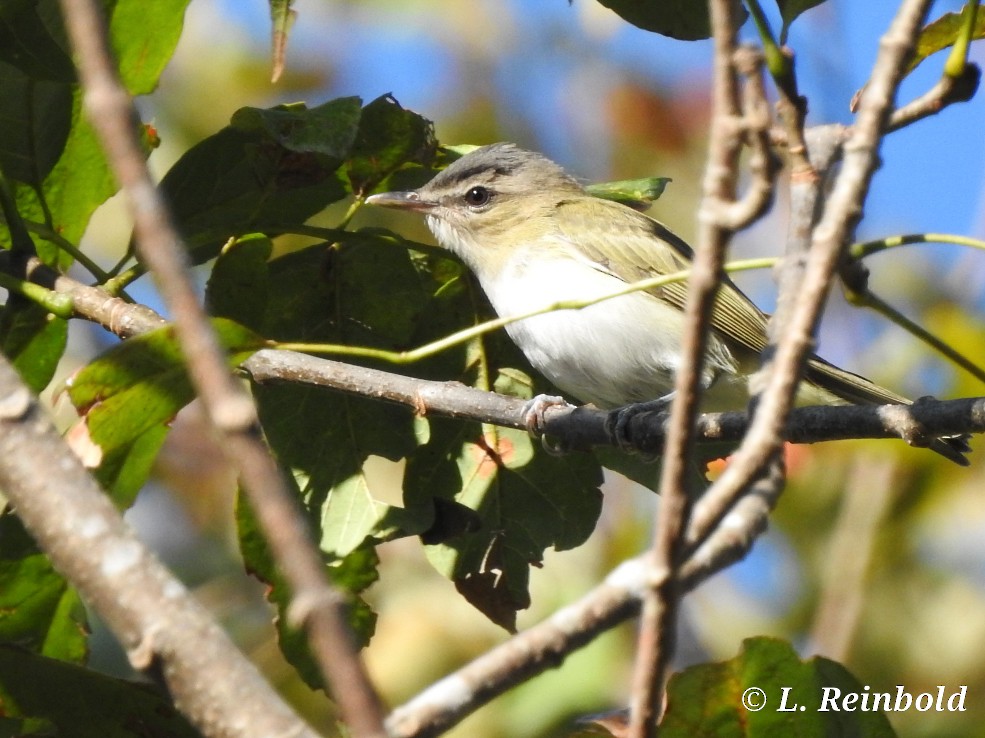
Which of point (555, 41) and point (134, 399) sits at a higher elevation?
point (555, 41)

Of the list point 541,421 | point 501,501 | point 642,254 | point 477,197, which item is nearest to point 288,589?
point 501,501

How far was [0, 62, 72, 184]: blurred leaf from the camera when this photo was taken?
2639 mm

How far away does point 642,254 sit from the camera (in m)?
4.59

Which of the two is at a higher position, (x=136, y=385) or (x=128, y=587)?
(x=136, y=385)

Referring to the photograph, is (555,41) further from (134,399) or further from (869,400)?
(134,399)

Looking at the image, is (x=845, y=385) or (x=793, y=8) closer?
(x=793, y=8)

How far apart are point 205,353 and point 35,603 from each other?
6.35 feet

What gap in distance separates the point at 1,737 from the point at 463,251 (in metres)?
2.45

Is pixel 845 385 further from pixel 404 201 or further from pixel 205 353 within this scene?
pixel 205 353

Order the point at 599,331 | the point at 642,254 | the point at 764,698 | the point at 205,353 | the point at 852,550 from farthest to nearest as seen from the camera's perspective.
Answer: the point at 642,254
the point at 852,550
the point at 599,331
the point at 764,698
the point at 205,353

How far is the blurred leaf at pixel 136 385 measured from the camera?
1886mm

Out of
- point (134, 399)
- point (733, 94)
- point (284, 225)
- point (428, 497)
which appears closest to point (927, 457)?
point (428, 497)

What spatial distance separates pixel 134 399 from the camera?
1985 millimetres

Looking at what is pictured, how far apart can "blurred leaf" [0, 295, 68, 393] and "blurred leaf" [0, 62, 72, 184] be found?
0.30 metres
